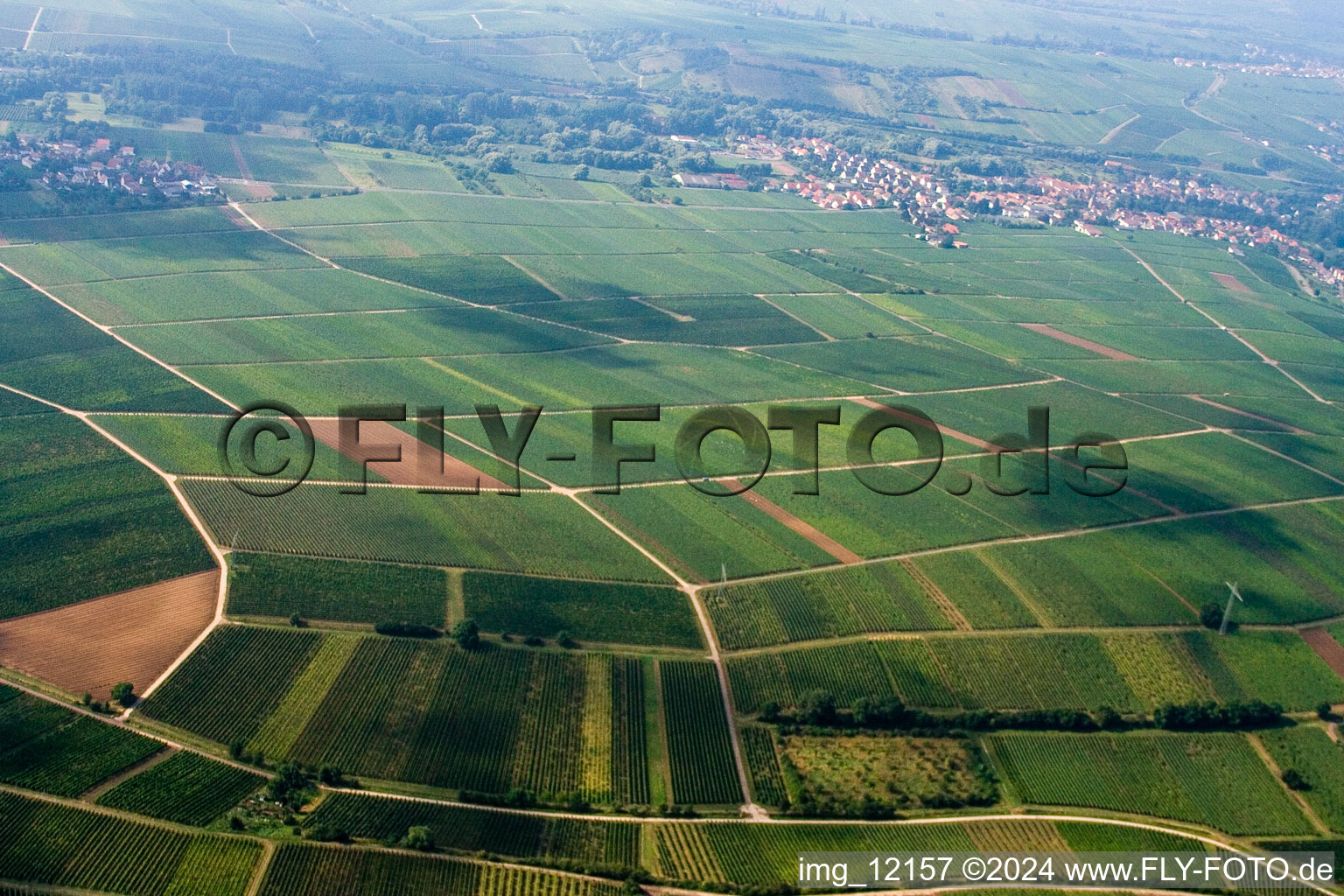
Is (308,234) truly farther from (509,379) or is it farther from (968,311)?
(968,311)

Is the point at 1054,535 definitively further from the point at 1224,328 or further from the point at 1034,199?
the point at 1034,199

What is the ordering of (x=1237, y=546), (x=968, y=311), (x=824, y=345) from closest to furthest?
(x=1237, y=546) → (x=824, y=345) → (x=968, y=311)

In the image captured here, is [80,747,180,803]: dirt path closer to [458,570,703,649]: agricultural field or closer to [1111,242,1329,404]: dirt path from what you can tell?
[458,570,703,649]: agricultural field

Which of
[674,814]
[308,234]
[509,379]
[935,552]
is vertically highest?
[308,234]

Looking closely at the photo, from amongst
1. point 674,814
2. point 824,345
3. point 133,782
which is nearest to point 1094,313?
point 824,345

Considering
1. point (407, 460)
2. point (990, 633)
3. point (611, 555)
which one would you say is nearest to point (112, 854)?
point (611, 555)
